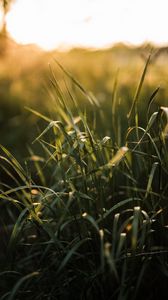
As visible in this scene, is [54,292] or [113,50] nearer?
[54,292]

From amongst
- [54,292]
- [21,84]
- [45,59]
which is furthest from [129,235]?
[45,59]

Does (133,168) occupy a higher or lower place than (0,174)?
higher

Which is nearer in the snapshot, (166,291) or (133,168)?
(166,291)

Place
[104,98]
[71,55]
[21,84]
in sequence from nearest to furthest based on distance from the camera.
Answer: [104,98]
[21,84]
[71,55]

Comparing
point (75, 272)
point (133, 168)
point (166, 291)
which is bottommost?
point (166, 291)

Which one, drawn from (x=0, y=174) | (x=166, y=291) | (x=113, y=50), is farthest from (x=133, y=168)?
(x=113, y=50)

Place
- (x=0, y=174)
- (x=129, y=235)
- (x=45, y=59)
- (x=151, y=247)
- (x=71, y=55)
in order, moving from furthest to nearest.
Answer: (x=71, y=55), (x=45, y=59), (x=0, y=174), (x=129, y=235), (x=151, y=247)

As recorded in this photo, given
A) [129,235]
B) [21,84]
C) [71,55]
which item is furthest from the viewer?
[71,55]

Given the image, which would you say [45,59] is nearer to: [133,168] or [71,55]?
[71,55]

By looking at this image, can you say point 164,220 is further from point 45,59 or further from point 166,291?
point 45,59
